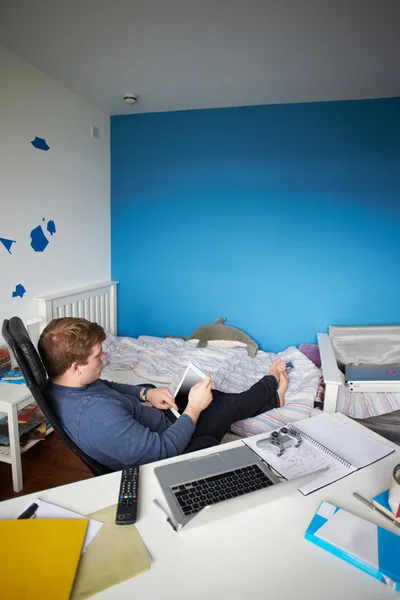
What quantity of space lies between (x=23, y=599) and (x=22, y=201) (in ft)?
7.13

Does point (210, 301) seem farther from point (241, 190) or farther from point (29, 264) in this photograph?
point (29, 264)

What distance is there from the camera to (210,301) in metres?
3.14

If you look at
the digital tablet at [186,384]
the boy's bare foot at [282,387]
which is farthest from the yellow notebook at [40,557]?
the boy's bare foot at [282,387]

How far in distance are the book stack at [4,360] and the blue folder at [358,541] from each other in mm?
1879

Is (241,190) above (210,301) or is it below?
above

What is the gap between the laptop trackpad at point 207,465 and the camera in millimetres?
964

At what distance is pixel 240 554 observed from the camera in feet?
2.45

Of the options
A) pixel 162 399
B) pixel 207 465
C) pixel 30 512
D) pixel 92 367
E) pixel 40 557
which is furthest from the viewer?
pixel 162 399

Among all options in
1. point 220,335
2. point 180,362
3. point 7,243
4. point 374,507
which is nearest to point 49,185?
point 7,243

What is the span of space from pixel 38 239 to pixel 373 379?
2.31 metres

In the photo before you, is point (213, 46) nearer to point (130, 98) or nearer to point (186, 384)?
point (130, 98)

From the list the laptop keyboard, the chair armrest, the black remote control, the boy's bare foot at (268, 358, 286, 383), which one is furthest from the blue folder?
the boy's bare foot at (268, 358, 286, 383)

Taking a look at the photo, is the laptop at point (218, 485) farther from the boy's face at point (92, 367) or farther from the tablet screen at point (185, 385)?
the tablet screen at point (185, 385)

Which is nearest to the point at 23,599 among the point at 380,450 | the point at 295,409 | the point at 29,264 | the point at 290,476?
the point at 290,476
